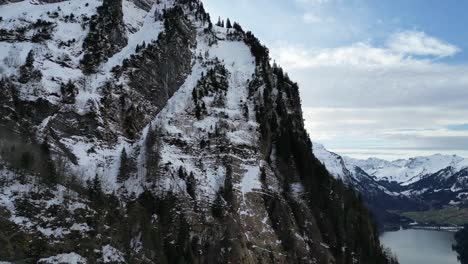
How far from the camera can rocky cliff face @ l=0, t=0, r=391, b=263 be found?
8444cm

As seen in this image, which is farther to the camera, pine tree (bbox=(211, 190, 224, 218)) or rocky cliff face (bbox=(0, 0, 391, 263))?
pine tree (bbox=(211, 190, 224, 218))

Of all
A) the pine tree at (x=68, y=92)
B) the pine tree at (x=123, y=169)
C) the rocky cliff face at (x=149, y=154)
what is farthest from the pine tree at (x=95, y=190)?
the pine tree at (x=68, y=92)

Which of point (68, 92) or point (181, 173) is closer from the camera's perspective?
point (181, 173)

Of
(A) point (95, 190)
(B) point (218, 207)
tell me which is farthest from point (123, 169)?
(B) point (218, 207)

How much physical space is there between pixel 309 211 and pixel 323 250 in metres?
10.4

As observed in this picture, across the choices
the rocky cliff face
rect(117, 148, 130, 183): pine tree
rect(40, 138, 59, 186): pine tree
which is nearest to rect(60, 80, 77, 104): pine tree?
the rocky cliff face

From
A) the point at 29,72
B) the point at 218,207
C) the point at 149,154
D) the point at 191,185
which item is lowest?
the point at 218,207

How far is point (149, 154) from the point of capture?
9975 cm

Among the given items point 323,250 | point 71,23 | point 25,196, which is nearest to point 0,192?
point 25,196

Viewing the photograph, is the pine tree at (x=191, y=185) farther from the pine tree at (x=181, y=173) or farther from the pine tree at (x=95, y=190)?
the pine tree at (x=95, y=190)

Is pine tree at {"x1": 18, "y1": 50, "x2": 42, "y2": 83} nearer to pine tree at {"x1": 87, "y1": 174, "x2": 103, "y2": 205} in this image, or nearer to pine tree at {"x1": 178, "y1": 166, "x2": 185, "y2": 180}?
pine tree at {"x1": 87, "y1": 174, "x2": 103, "y2": 205}

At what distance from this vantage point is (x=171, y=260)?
8725 cm

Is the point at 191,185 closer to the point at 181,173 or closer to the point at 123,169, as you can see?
the point at 181,173

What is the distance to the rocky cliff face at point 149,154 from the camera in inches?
3324
